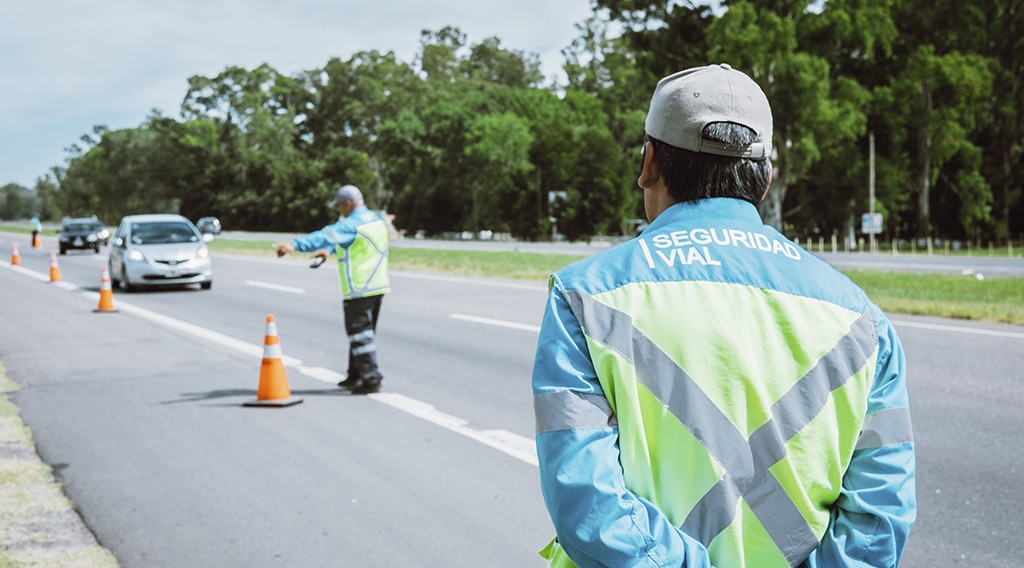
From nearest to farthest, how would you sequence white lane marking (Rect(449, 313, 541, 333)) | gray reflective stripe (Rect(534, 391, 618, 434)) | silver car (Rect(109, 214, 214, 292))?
gray reflective stripe (Rect(534, 391, 618, 434)) < white lane marking (Rect(449, 313, 541, 333)) < silver car (Rect(109, 214, 214, 292))

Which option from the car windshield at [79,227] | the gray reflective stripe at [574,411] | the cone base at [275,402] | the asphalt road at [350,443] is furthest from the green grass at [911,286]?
the car windshield at [79,227]

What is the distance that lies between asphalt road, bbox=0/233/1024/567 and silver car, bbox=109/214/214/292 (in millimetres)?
6575

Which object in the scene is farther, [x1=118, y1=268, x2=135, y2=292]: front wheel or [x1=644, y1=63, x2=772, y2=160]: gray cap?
[x1=118, y1=268, x2=135, y2=292]: front wheel

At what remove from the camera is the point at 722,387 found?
1.67 metres

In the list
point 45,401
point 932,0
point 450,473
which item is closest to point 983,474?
point 450,473

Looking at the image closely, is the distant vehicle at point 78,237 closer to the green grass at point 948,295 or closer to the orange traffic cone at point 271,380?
the green grass at point 948,295

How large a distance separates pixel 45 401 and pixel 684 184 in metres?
8.42

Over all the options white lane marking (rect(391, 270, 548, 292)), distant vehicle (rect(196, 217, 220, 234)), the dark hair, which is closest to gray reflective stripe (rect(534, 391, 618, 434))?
the dark hair

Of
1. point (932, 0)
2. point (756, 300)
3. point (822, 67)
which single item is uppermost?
point (932, 0)

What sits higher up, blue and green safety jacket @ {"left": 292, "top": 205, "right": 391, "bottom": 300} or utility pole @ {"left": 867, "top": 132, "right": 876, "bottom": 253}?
utility pole @ {"left": 867, "top": 132, "right": 876, "bottom": 253}

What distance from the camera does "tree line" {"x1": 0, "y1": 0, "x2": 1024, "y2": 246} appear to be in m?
39.6

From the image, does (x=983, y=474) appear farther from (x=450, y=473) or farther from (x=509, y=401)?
(x=509, y=401)

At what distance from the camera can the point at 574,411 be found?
163 centimetres

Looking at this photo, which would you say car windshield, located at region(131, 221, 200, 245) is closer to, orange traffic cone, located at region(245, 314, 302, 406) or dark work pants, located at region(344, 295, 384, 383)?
dark work pants, located at region(344, 295, 384, 383)
